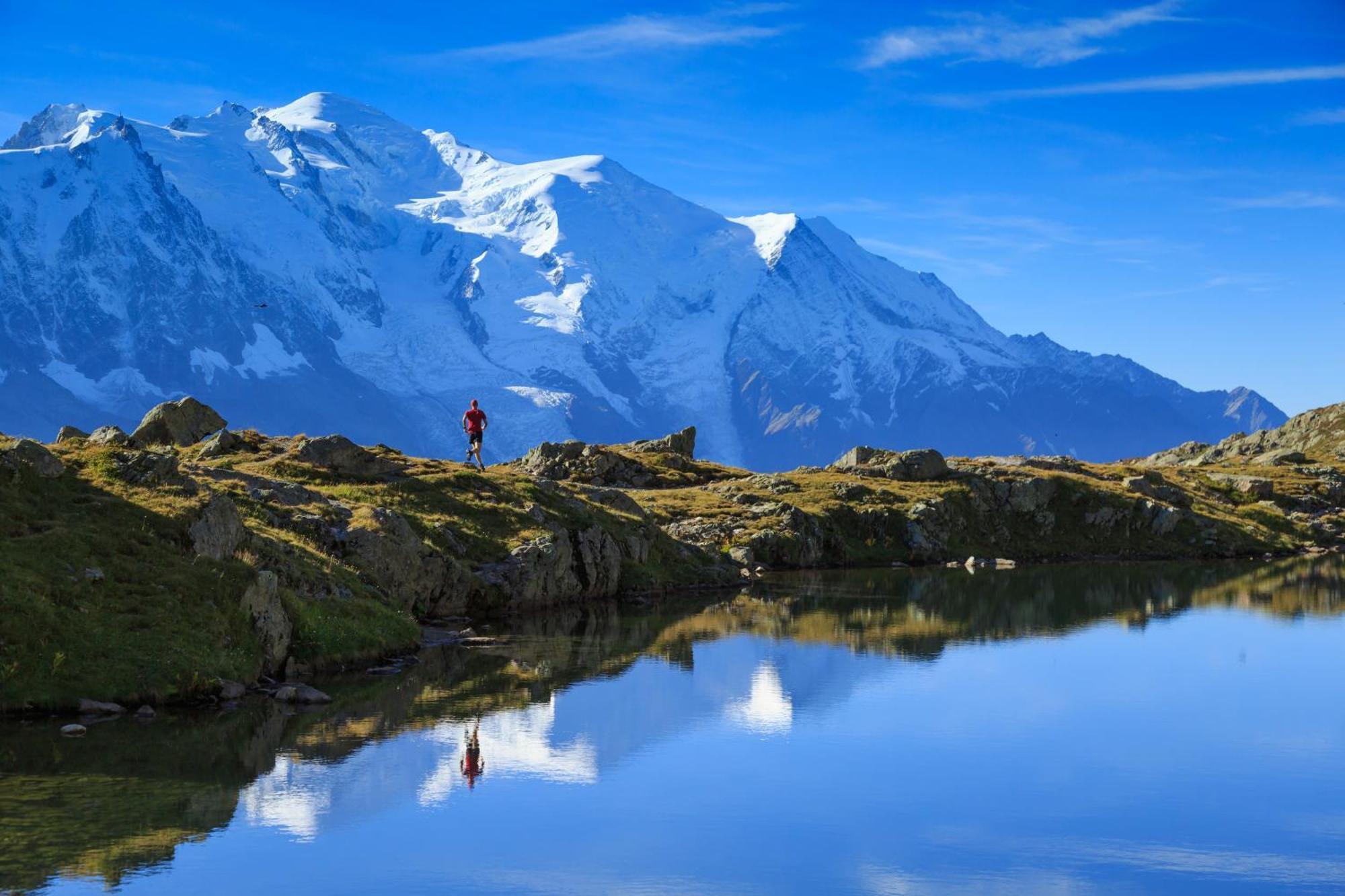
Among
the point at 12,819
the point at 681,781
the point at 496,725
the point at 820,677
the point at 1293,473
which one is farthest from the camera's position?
the point at 1293,473

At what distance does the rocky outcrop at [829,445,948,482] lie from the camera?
122375 millimetres

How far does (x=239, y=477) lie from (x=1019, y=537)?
71915 millimetres

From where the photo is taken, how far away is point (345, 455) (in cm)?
7688

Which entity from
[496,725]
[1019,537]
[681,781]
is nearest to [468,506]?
[496,725]

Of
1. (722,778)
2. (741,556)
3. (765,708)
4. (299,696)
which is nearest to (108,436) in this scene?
(299,696)

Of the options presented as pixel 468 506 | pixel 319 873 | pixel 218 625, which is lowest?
pixel 319 873

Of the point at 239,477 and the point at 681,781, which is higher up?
the point at 239,477

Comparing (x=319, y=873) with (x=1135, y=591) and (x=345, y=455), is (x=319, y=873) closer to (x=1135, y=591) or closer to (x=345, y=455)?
(x=345, y=455)

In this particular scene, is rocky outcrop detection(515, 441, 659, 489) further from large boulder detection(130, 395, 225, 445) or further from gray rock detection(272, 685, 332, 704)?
gray rock detection(272, 685, 332, 704)

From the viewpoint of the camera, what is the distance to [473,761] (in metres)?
40.1

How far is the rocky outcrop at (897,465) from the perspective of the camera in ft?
401

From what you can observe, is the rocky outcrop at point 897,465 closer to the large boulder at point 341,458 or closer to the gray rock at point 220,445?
the large boulder at point 341,458

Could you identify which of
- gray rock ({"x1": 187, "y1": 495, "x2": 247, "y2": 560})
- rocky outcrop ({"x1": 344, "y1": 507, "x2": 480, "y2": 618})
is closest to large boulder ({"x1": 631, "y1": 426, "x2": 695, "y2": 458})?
rocky outcrop ({"x1": 344, "y1": 507, "x2": 480, "y2": 618})

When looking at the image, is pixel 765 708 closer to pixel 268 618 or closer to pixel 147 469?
pixel 268 618
